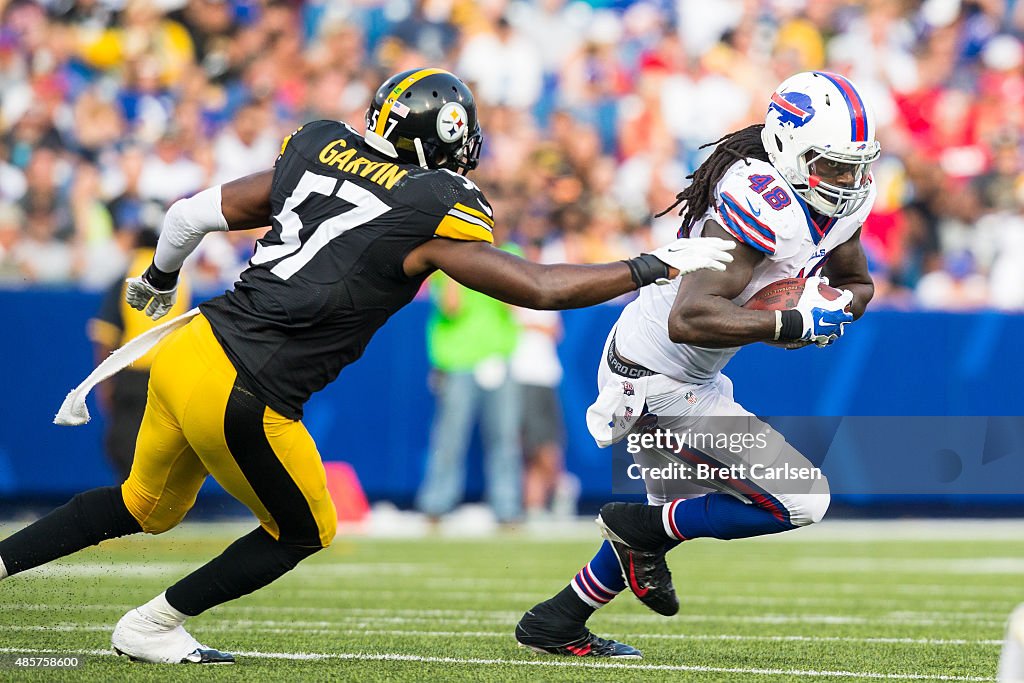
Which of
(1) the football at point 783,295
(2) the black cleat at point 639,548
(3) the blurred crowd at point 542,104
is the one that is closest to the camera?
(1) the football at point 783,295

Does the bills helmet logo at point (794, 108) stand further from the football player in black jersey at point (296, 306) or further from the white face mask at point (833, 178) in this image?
the football player in black jersey at point (296, 306)

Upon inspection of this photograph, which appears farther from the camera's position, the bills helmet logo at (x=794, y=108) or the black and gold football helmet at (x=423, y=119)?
the bills helmet logo at (x=794, y=108)

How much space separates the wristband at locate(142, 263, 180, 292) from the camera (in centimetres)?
481

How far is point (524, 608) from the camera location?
625cm

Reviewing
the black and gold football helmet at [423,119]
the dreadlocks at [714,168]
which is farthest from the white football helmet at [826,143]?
the black and gold football helmet at [423,119]

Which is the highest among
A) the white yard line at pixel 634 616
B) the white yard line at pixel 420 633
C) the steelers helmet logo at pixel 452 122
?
the steelers helmet logo at pixel 452 122

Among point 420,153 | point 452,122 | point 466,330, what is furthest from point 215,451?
point 466,330

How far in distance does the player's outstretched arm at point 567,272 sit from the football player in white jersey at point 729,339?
293 mm

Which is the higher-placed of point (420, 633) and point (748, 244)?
point (748, 244)

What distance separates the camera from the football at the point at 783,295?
4.45 metres

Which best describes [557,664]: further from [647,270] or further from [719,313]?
[647,270]

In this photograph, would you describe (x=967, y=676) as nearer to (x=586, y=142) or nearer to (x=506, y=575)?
(x=506, y=575)

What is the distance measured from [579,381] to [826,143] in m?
6.20

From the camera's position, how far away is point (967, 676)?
4.34m
